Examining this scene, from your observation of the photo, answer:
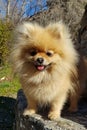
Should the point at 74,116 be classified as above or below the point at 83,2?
below

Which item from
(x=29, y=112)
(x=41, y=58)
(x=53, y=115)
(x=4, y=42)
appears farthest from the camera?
(x=4, y=42)

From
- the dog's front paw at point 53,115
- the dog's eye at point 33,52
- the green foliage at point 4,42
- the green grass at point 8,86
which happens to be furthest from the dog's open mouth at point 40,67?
the green foliage at point 4,42

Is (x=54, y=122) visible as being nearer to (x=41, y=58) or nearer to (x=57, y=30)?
(x=41, y=58)

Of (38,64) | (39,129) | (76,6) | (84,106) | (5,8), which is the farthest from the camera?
(5,8)

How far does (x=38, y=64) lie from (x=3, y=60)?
332 inches

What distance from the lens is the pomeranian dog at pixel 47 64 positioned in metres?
3.45

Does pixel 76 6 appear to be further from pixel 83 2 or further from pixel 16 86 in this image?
pixel 16 86

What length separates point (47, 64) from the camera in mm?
3406

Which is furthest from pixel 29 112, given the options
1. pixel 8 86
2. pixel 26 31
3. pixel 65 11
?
pixel 65 11

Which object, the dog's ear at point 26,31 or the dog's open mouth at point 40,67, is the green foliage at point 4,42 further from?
the dog's open mouth at point 40,67

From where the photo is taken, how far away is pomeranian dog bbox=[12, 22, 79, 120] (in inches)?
136

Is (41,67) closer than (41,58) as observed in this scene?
No

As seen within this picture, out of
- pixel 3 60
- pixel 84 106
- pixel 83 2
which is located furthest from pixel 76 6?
pixel 84 106

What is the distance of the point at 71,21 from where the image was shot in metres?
12.9
